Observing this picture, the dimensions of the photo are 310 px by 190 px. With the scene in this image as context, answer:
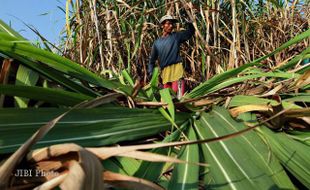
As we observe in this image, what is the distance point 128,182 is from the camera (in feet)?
2.32

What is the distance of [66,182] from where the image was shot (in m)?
0.62

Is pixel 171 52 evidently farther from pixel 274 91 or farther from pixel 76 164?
pixel 76 164

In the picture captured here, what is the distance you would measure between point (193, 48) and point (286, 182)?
12.0 ft

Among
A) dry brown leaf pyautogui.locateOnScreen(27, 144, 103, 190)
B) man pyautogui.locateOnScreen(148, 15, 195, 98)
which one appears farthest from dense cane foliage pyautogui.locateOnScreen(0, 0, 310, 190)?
man pyautogui.locateOnScreen(148, 15, 195, 98)

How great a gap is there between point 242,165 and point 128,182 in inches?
10.8

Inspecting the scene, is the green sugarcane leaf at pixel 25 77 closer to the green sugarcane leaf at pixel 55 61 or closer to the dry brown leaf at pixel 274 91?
the green sugarcane leaf at pixel 55 61

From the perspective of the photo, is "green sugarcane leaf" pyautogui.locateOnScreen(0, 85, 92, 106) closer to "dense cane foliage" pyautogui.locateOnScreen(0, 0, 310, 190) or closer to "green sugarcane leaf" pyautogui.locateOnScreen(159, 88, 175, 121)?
"dense cane foliage" pyautogui.locateOnScreen(0, 0, 310, 190)

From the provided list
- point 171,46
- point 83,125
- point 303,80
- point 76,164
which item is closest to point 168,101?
point 83,125

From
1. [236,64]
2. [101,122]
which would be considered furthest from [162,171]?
[236,64]

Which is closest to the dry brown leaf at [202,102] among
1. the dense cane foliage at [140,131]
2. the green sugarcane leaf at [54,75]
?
the dense cane foliage at [140,131]

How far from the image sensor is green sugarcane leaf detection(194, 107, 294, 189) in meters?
0.84

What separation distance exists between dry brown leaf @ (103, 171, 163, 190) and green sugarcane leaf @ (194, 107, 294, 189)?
18 cm

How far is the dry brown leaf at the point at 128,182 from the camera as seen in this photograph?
71 centimetres

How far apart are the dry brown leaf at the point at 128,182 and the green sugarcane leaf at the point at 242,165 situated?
18 centimetres
